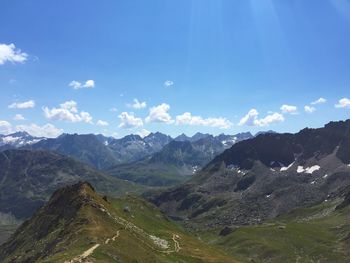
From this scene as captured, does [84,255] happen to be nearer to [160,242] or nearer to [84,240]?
[84,240]

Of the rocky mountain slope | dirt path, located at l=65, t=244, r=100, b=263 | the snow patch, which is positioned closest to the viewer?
dirt path, located at l=65, t=244, r=100, b=263

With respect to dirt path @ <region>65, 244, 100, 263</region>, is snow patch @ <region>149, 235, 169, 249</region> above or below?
below

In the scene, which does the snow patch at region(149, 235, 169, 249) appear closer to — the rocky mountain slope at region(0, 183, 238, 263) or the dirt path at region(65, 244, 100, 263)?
the rocky mountain slope at region(0, 183, 238, 263)

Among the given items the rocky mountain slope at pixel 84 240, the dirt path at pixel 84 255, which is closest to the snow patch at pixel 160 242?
the rocky mountain slope at pixel 84 240

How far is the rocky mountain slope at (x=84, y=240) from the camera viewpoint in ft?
389

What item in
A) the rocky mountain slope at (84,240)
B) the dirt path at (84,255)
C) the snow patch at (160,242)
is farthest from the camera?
the snow patch at (160,242)

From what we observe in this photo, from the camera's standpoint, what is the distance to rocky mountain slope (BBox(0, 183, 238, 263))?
118 meters

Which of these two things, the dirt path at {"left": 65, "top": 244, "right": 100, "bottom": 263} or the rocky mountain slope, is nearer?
the dirt path at {"left": 65, "top": 244, "right": 100, "bottom": 263}

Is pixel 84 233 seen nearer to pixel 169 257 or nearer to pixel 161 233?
pixel 169 257

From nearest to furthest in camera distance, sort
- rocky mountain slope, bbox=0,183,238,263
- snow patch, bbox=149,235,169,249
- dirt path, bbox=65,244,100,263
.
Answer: dirt path, bbox=65,244,100,263 → rocky mountain slope, bbox=0,183,238,263 → snow patch, bbox=149,235,169,249

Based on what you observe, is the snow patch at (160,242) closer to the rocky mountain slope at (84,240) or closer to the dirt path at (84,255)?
the rocky mountain slope at (84,240)

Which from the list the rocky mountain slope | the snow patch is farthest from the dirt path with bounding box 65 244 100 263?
the snow patch

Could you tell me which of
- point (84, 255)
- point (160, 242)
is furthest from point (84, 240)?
point (160, 242)

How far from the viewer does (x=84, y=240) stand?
126812 millimetres
